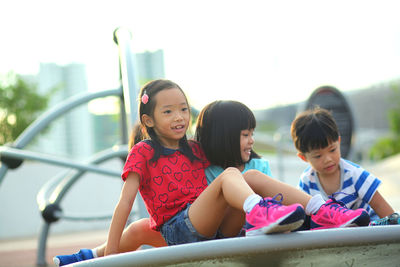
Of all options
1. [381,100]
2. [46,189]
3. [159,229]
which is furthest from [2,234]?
[381,100]

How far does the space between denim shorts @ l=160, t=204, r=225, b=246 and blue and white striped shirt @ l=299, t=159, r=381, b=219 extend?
2.04 feet

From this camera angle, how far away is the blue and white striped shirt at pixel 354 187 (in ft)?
7.55

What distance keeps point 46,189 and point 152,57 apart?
899 inches

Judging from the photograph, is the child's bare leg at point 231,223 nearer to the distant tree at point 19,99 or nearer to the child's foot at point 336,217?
the child's foot at point 336,217

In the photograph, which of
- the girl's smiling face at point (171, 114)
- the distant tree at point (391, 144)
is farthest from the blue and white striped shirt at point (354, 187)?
the distant tree at point (391, 144)

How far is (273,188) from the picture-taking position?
1.94 m

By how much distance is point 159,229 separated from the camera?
2.10 meters

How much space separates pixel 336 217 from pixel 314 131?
2.40 ft

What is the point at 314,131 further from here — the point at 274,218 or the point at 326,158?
the point at 274,218

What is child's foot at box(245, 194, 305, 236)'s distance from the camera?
1505 millimetres

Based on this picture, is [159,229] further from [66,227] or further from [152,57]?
[152,57]

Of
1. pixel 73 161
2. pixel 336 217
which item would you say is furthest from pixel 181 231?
pixel 73 161

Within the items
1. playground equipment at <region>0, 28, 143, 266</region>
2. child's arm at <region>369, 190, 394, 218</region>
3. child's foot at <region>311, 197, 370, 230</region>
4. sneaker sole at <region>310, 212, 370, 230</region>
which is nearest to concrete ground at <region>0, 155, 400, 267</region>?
playground equipment at <region>0, 28, 143, 266</region>

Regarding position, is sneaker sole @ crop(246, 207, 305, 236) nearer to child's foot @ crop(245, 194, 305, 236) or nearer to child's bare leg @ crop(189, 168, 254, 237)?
child's foot @ crop(245, 194, 305, 236)
